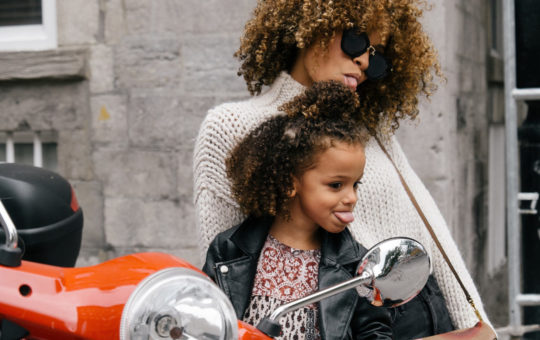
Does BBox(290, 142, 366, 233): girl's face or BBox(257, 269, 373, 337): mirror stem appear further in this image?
BBox(290, 142, 366, 233): girl's face

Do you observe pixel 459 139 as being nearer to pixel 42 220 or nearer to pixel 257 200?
pixel 257 200

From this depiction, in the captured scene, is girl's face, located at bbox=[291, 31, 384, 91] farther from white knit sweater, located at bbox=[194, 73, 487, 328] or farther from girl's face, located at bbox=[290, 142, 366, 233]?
girl's face, located at bbox=[290, 142, 366, 233]

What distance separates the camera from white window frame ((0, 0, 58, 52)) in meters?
3.97

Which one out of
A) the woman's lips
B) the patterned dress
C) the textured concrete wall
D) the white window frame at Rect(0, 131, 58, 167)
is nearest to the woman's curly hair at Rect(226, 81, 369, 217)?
the patterned dress

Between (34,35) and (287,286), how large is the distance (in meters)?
2.99

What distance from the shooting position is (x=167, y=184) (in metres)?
3.79

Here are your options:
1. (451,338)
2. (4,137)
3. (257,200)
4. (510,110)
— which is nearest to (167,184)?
(4,137)

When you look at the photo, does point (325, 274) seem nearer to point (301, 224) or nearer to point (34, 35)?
point (301, 224)

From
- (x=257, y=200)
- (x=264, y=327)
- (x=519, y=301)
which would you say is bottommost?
(x=519, y=301)

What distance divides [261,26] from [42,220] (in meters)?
0.93

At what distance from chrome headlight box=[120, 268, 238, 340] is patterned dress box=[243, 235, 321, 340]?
579 mm

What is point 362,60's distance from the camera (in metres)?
1.98

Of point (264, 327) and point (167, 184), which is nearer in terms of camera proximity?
point (264, 327)

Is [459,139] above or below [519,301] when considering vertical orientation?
above
